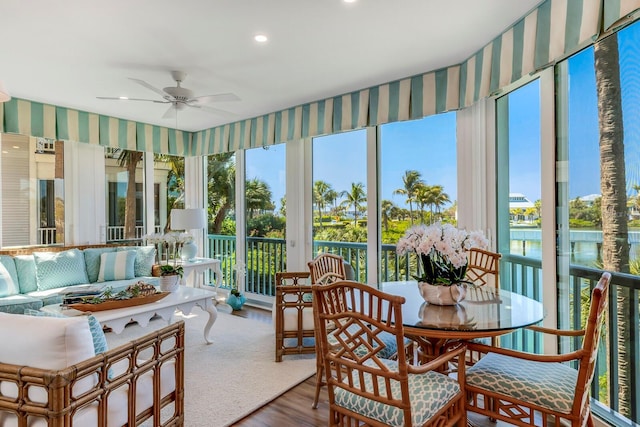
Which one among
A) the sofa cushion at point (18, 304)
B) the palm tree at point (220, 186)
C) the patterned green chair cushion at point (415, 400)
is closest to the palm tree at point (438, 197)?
the patterned green chair cushion at point (415, 400)

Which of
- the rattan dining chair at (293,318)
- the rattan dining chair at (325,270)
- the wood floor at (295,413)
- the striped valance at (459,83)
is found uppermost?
the striped valance at (459,83)

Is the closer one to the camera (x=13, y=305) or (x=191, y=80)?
(x=13, y=305)

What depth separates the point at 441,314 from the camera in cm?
187

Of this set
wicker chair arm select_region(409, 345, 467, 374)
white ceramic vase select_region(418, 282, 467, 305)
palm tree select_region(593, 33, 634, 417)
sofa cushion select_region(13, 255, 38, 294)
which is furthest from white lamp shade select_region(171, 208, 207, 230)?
palm tree select_region(593, 33, 634, 417)

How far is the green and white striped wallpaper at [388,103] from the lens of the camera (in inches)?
78.4

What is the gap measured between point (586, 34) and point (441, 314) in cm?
169

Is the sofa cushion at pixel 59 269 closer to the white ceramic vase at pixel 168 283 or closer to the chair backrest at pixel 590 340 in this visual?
the white ceramic vase at pixel 168 283

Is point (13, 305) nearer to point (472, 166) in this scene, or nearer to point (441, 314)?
point (441, 314)

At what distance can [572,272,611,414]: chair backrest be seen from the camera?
1447mm

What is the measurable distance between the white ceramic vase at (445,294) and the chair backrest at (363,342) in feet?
1.58

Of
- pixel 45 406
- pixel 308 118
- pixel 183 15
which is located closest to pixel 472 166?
pixel 308 118

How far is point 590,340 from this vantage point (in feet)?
4.81

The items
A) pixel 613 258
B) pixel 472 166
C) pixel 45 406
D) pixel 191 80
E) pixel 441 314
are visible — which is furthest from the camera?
pixel 191 80

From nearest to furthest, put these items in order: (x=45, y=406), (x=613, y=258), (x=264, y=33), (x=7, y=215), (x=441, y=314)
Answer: (x=45, y=406)
(x=441, y=314)
(x=613, y=258)
(x=264, y=33)
(x=7, y=215)
